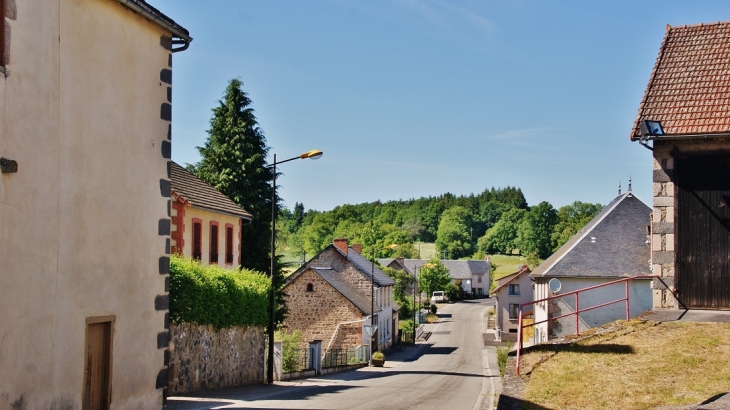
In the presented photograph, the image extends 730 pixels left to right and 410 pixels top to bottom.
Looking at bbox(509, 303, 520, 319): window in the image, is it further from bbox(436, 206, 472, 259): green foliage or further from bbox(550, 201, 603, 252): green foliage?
bbox(436, 206, 472, 259): green foliage

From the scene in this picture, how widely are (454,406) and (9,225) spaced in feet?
40.3

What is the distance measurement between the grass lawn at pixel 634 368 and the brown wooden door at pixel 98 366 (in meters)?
6.26

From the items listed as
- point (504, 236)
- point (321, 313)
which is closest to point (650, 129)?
point (321, 313)

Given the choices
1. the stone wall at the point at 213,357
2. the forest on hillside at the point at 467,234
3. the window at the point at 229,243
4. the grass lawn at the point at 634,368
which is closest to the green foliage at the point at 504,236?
the forest on hillside at the point at 467,234

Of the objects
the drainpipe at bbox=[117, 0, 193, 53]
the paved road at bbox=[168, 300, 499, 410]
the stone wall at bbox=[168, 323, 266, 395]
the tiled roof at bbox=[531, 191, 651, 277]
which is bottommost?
the paved road at bbox=[168, 300, 499, 410]

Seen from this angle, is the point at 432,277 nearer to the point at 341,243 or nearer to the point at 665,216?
the point at 341,243

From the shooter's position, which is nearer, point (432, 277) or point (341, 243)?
point (341, 243)

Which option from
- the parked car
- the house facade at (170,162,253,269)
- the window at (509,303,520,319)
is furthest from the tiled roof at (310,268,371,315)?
the parked car

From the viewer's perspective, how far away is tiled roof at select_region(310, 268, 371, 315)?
49409 millimetres

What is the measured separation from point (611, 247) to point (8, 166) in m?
27.9

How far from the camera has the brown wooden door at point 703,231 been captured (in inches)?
656

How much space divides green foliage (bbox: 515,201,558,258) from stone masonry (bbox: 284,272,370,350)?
112 metres

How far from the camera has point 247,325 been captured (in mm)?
24750

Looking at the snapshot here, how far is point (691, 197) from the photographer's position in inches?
666
